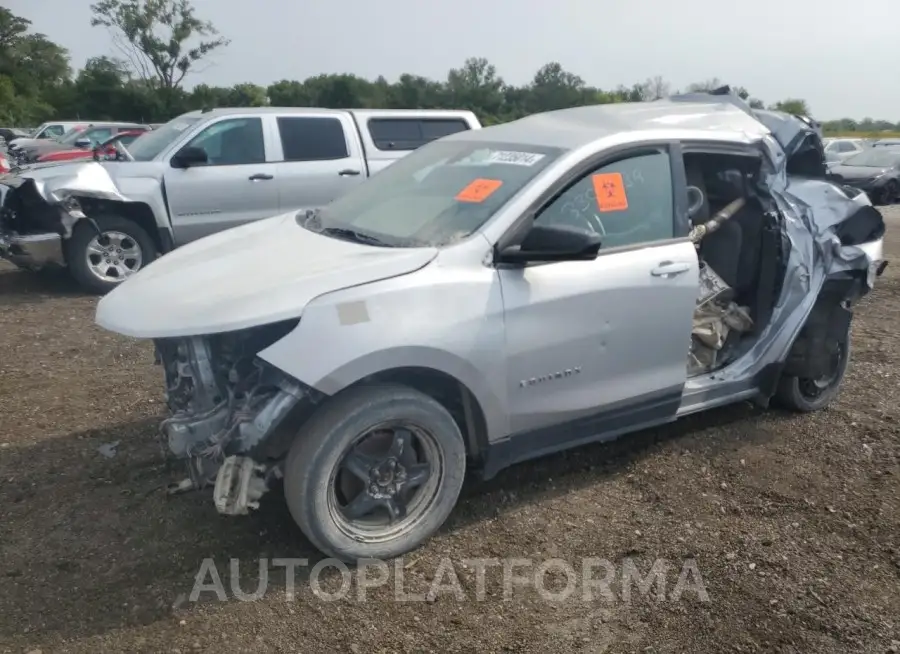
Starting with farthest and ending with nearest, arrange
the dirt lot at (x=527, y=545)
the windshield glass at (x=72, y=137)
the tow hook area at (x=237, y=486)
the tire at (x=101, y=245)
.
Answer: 1. the windshield glass at (x=72, y=137)
2. the tire at (x=101, y=245)
3. the tow hook area at (x=237, y=486)
4. the dirt lot at (x=527, y=545)

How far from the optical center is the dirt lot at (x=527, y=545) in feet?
9.68

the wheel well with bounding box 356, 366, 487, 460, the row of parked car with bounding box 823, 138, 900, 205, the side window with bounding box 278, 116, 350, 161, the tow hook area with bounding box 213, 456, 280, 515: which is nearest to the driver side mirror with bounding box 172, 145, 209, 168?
the side window with bounding box 278, 116, 350, 161

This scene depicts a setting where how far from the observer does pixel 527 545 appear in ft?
11.5

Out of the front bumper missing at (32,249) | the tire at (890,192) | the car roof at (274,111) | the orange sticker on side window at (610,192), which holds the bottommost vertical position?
the tire at (890,192)

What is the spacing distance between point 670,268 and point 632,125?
2.56ft

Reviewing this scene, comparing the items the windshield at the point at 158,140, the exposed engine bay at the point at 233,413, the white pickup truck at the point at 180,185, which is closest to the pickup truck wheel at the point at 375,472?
the exposed engine bay at the point at 233,413

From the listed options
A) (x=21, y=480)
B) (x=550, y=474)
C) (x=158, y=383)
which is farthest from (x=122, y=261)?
(x=550, y=474)

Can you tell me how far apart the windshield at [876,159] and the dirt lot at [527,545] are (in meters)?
18.2

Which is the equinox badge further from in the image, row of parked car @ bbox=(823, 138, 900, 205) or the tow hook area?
row of parked car @ bbox=(823, 138, 900, 205)

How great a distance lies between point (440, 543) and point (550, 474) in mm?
880

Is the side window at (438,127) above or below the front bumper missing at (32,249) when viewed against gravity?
above

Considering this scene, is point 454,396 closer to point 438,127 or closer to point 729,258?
point 729,258

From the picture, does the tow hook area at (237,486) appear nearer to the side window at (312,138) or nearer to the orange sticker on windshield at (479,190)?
the orange sticker on windshield at (479,190)

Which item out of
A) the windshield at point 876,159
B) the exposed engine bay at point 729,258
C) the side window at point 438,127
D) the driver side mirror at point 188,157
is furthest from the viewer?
the windshield at point 876,159
